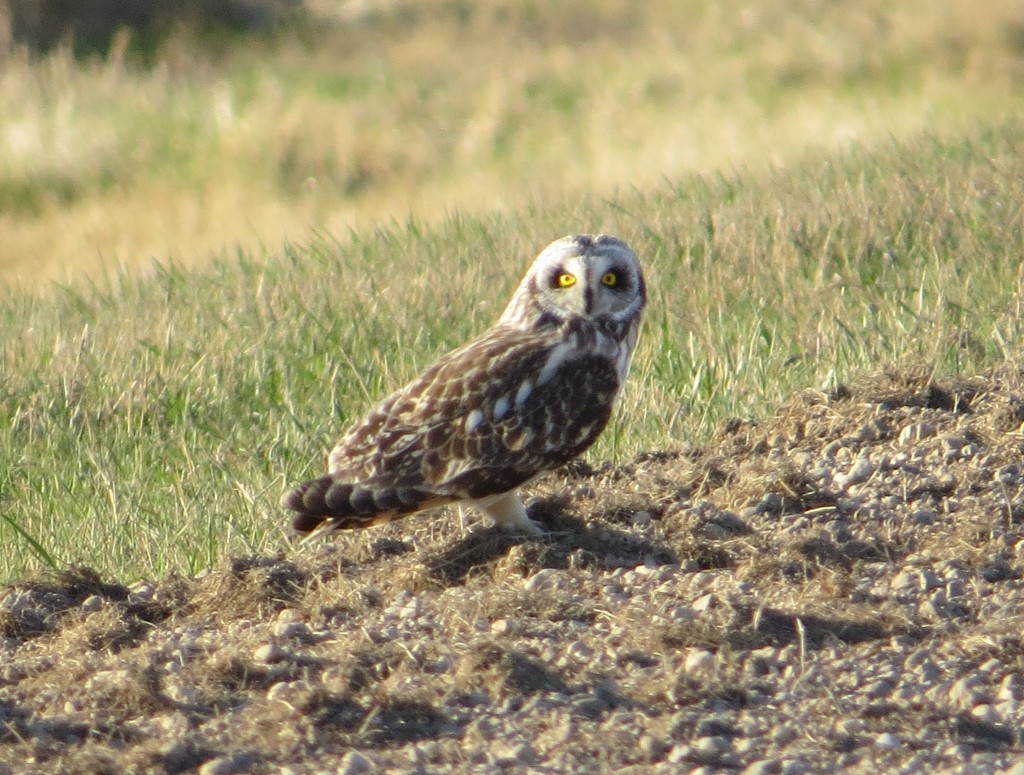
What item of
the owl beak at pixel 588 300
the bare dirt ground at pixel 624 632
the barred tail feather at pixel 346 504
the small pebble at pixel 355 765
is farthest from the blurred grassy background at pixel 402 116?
the small pebble at pixel 355 765

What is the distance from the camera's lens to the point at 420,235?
9.75 m

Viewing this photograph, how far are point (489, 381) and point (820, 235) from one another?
394 centimetres

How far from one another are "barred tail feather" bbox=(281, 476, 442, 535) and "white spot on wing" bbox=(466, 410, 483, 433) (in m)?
0.23

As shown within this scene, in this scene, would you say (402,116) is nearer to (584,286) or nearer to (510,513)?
(584,286)

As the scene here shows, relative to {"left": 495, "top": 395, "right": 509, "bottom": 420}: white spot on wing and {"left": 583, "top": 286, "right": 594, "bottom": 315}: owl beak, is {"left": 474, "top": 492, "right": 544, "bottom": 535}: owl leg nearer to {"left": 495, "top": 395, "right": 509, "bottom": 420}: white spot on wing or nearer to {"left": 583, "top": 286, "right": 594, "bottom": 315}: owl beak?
{"left": 495, "top": 395, "right": 509, "bottom": 420}: white spot on wing

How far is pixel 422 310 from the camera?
312 inches

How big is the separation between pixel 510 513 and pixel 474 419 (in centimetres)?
32

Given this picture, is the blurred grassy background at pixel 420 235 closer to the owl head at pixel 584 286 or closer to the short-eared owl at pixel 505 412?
the short-eared owl at pixel 505 412

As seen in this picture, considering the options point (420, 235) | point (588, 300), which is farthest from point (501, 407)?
point (420, 235)

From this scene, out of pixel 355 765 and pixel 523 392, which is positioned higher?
pixel 523 392

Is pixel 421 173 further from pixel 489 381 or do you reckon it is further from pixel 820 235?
pixel 489 381

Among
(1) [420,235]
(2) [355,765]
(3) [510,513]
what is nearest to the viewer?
(2) [355,765]

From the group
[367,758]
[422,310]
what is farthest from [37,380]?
[367,758]

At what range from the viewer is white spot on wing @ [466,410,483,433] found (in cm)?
478
